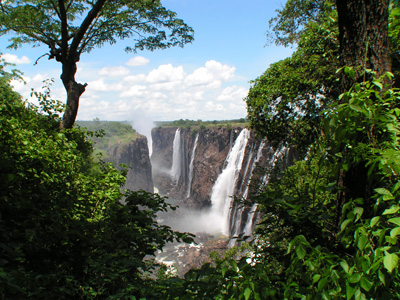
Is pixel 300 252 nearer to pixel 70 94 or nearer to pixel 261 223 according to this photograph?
pixel 261 223

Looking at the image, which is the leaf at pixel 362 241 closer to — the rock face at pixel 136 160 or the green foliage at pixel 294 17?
the green foliage at pixel 294 17

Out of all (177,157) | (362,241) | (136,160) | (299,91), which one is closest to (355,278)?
(362,241)

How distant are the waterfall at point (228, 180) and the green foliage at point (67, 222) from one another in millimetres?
31357

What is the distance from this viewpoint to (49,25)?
8.66m

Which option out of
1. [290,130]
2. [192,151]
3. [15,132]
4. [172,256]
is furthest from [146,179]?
[15,132]

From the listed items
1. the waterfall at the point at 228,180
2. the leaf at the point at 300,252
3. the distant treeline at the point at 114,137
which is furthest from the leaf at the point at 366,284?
the distant treeline at the point at 114,137

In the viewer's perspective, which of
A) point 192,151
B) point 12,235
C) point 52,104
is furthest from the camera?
point 192,151

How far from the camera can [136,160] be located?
91.3m

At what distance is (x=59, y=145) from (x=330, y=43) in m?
9.65

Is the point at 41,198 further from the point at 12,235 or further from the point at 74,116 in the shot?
the point at 74,116

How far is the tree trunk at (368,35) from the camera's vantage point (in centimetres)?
236

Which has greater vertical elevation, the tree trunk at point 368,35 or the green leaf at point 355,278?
the tree trunk at point 368,35

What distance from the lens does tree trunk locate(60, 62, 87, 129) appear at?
7.70 m

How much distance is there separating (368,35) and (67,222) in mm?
4861
